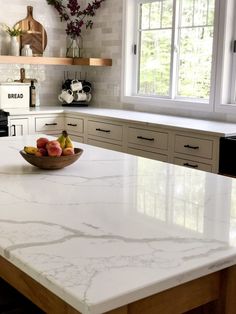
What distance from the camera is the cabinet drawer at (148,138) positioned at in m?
3.88

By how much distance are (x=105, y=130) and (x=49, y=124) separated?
2.26 feet

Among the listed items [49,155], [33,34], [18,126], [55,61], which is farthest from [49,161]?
[33,34]

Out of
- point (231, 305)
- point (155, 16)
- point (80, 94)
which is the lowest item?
point (231, 305)

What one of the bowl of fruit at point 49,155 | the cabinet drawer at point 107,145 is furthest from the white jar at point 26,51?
the bowl of fruit at point 49,155

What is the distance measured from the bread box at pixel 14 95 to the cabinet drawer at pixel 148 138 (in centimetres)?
141

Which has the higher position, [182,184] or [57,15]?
[57,15]

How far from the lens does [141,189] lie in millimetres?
1934

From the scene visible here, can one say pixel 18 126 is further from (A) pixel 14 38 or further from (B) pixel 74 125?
(A) pixel 14 38

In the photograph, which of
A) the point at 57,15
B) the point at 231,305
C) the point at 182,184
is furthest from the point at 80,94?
the point at 231,305

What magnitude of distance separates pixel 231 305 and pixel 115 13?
4.36 meters

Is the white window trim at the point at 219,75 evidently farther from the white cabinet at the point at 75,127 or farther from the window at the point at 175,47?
the white cabinet at the point at 75,127

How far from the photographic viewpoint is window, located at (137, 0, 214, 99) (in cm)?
440

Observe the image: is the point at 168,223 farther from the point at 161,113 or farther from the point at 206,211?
the point at 161,113

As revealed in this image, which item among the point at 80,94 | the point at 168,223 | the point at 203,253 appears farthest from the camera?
the point at 80,94
